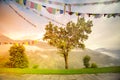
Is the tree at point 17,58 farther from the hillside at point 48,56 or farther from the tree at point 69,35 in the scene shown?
the tree at point 69,35

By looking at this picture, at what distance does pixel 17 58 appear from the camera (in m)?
5.59

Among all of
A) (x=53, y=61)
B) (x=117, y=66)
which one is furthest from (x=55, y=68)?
(x=117, y=66)

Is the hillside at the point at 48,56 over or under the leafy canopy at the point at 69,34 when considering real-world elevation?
under

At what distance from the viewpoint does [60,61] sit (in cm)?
562

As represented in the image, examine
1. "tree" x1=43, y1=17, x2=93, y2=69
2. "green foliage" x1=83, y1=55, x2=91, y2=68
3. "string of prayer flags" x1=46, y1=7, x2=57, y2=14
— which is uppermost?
"string of prayer flags" x1=46, y1=7, x2=57, y2=14

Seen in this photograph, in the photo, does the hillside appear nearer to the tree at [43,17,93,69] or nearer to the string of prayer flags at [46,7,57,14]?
the tree at [43,17,93,69]

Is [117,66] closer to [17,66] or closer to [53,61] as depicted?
[53,61]

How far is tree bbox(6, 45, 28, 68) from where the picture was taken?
18.3ft

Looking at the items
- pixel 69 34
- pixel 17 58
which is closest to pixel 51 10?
pixel 69 34

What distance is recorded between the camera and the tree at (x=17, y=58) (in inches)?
220

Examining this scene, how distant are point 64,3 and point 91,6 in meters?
0.37

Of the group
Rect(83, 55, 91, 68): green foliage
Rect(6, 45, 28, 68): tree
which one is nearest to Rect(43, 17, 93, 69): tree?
Rect(83, 55, 91, 68): green foliage

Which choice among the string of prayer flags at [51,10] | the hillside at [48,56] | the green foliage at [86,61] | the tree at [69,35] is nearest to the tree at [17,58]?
the hillside at [48,56]

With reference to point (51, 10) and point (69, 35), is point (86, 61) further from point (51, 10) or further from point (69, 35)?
point (51, 10)
